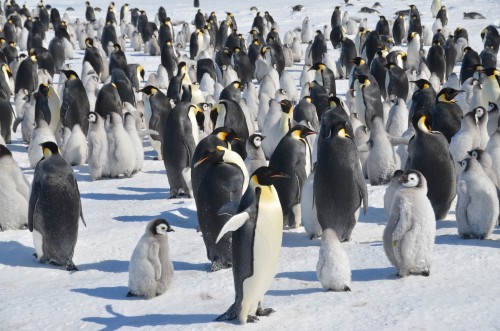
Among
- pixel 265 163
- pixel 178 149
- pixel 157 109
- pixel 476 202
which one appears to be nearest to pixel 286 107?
pixel 178 149

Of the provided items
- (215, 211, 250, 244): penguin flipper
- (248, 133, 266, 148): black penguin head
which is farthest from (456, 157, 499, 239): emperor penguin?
(215, 211, 250, 244): penguin flipper

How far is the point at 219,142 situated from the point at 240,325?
2401 mm

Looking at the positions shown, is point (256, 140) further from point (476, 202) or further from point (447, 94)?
point (447, 94)

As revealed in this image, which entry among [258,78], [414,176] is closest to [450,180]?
[414,176]

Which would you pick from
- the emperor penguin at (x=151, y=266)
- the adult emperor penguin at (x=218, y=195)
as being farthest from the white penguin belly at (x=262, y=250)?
the adult emperor penguin at (x=218, y=195)

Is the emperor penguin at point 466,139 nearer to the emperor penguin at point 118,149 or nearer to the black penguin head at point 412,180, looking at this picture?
the black penguin head at point 412,180

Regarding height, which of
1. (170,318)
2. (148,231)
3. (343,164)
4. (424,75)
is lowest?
(170,318)

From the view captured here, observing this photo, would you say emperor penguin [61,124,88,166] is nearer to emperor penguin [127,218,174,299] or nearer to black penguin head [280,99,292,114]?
black penguin head [280,99,292,114]

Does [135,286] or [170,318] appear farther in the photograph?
[135,286]

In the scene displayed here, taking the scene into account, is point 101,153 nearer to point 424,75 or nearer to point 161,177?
point 161,177

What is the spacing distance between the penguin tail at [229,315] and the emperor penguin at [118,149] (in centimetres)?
466

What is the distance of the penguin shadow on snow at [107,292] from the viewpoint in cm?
540

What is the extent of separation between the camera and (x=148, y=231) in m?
5.43

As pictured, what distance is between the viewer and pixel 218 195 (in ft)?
19.4
